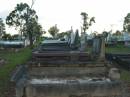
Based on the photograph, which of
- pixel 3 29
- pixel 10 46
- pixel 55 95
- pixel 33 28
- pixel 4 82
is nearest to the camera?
pixel 55 95

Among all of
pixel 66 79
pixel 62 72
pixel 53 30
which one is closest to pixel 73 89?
pixel 66 79

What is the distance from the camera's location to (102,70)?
7.21 meters

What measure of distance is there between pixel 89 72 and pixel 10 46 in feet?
97.4

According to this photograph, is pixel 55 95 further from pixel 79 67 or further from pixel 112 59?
pixel 112 59

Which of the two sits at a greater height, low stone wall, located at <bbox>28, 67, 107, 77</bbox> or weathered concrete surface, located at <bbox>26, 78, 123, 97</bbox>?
low stone wall, located at <bbox>28, 67, 107, 77</bbox>

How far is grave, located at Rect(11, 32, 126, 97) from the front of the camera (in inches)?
225

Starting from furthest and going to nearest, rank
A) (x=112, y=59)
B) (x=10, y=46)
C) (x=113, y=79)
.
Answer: (x=10, y=46)
(x=112, y=59)
(x=113, y=79)

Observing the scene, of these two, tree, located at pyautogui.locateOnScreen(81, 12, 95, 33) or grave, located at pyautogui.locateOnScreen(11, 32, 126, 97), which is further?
tree, located at pyautogui.locateOnScreen(81, 12, 95, 33)

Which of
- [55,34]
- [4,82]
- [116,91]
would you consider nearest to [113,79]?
[116,91]

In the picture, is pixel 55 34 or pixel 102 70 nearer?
pixel 102 70

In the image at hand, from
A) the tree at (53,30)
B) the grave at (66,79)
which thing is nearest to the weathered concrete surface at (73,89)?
the grave at (66,79)

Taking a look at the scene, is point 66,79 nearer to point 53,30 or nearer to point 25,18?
point 25,18

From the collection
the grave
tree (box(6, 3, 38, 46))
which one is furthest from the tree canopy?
the grave

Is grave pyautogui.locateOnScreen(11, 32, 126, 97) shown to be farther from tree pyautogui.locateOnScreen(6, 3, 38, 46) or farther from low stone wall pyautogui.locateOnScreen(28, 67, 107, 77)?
tree pyautogui.locateOnScreen(6, 3, 38, 46)
